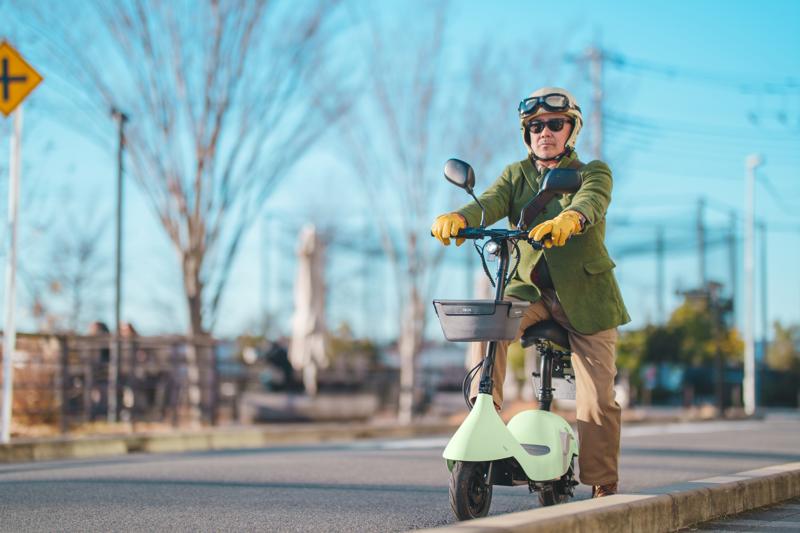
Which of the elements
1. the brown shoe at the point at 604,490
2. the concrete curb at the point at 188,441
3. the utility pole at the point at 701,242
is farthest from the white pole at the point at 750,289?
the brown shoe at the point at 604,490

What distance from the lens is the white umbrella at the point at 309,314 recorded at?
20.7m

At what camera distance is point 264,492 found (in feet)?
18.8

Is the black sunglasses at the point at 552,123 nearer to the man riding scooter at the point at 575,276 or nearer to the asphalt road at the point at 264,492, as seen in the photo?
the man riding scooter at the point at 575,276

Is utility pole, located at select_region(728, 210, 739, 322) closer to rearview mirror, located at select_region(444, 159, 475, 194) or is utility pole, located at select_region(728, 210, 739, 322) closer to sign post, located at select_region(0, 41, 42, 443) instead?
sign post, located at select_region(0, 41, 42, 443)

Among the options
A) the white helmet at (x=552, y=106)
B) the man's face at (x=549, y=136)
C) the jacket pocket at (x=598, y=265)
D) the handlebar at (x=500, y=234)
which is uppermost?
the white helmet at (x=552, y=106)

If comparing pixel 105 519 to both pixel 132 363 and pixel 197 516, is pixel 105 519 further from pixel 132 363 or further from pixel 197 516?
pixel 132 363

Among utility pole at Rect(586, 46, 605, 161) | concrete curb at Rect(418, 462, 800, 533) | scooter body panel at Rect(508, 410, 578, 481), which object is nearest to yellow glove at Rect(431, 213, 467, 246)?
scooter body panel at Rect(508, 410, 578, 481)

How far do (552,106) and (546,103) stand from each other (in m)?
0.03

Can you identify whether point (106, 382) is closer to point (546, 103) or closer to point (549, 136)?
point (549, 136)

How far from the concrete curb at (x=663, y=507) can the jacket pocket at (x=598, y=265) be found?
978 millimetres

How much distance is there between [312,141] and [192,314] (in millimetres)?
3490

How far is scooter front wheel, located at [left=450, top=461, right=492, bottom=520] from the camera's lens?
3988 millimetres

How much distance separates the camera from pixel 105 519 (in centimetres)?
457

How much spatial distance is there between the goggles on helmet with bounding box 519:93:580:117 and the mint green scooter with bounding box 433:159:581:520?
424 mm
